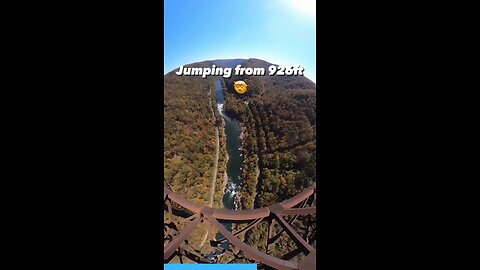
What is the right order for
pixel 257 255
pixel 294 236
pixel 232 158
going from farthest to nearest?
1. pixel 232 158
2. pixel 294 236
3. pixel 257 255

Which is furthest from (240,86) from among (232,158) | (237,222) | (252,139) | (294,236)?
(294,236)

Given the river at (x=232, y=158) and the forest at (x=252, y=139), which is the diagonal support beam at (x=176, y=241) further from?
the river at (x=232, y=158)

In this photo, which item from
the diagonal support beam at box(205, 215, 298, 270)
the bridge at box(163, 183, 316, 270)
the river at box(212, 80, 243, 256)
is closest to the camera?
the diagonal support beam at box(205, 215, 298, 270)

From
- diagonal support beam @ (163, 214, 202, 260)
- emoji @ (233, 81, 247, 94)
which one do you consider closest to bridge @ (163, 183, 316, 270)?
diagonal support beam @ (163, 214, 202, 260)

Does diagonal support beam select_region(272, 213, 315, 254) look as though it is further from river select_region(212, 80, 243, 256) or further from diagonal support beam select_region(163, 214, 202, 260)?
diagonal support beam select_region(163, 214, 202, 260)

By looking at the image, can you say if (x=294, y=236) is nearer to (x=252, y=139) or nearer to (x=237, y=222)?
(x=237, y=222)

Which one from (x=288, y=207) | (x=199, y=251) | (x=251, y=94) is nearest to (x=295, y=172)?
(x=288, y=207)
